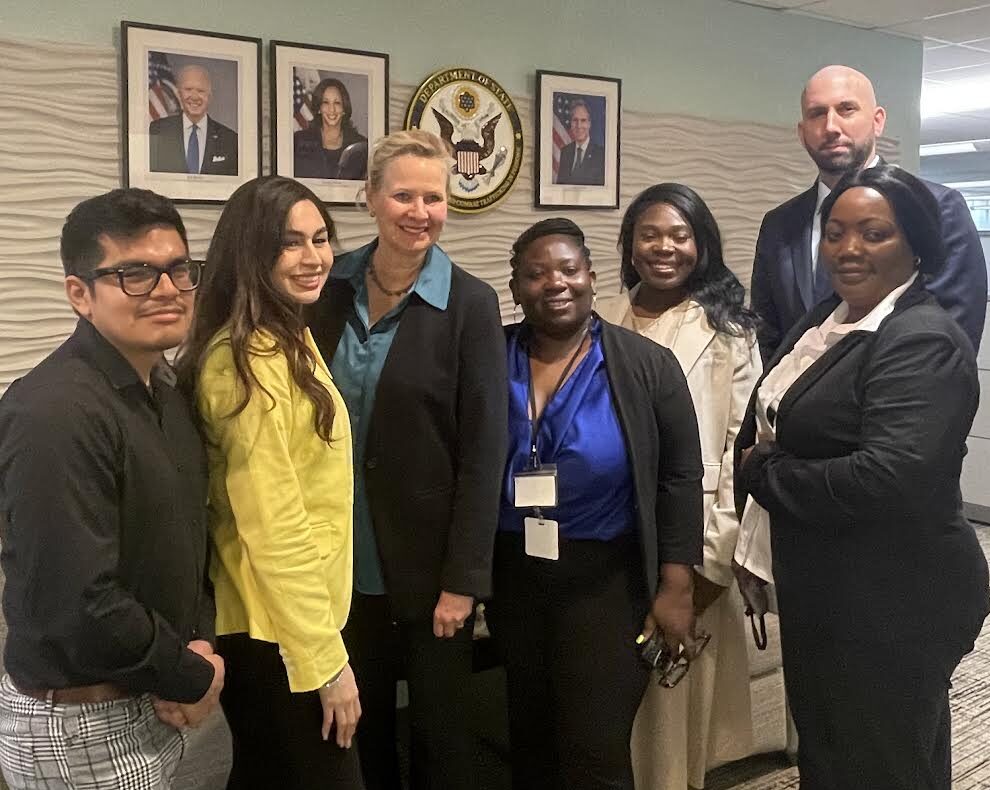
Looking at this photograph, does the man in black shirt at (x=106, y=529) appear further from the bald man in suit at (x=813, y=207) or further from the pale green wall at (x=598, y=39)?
the bald man in suit at (x=813, y=207)

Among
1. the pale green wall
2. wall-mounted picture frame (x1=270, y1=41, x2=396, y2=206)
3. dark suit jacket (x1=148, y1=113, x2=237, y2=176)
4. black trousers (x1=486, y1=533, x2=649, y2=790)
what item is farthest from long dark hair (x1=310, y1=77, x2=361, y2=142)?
black trousers (x1=486, y1=533, x2=649, y2=790)

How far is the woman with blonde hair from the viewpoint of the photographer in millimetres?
1841

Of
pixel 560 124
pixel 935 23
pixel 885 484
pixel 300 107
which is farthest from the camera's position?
pixel 935 23

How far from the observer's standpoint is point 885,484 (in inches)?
68.2

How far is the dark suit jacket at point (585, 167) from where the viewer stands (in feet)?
11.0

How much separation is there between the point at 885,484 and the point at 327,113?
6.36 feet

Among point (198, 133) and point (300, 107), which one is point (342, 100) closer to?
point (300, 107)

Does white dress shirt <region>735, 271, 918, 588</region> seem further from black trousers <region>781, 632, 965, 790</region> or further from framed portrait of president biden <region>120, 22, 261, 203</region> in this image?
framed portrait of president biden <region>120, 22, 261, 203</region>

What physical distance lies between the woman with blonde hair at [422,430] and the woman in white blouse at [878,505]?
628 millimetres

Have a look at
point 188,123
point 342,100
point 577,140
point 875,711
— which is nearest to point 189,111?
point 188,123

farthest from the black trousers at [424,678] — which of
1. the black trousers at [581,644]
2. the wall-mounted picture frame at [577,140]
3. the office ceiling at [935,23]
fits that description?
the office ceiling at [935,23]

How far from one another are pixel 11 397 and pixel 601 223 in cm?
254

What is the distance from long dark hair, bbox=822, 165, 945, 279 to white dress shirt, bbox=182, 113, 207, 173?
1.75m

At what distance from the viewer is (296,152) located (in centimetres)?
278
